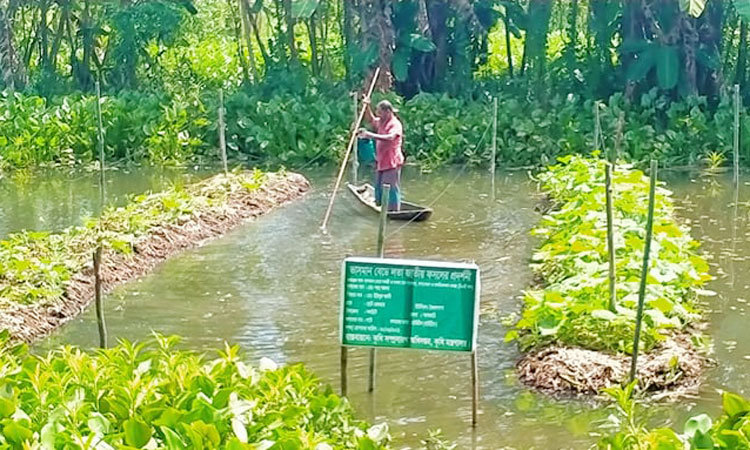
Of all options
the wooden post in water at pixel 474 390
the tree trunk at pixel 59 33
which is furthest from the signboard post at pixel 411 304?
the tree trunk at pixel 59 33

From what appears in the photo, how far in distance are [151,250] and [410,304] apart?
5.54m

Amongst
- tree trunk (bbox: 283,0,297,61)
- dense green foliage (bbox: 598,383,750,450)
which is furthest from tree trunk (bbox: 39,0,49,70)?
dense green foliage (bbox: 598,383,750,450)

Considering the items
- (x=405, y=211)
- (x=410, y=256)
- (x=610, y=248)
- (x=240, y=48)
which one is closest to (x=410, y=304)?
(x=610, y=248)

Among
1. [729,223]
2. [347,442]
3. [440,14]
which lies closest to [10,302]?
[347,442]

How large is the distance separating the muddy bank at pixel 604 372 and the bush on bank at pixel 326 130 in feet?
36.3

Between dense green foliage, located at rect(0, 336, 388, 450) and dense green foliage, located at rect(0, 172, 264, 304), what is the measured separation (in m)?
3.70

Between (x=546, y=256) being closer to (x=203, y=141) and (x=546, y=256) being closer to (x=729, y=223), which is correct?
(x=729, y=223)

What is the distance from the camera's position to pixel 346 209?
14.5 m

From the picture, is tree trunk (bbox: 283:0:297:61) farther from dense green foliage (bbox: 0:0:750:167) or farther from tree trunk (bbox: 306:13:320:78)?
tree trunk (bbox: 306:13:320:78)

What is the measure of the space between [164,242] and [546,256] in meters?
3.98

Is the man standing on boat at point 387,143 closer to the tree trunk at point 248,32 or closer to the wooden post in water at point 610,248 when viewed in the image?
the wooden post in water at point 610,248

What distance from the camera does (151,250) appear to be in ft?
37.6

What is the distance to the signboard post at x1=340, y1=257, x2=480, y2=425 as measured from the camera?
635cm

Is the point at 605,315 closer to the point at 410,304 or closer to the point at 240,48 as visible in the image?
the point at 410,304
